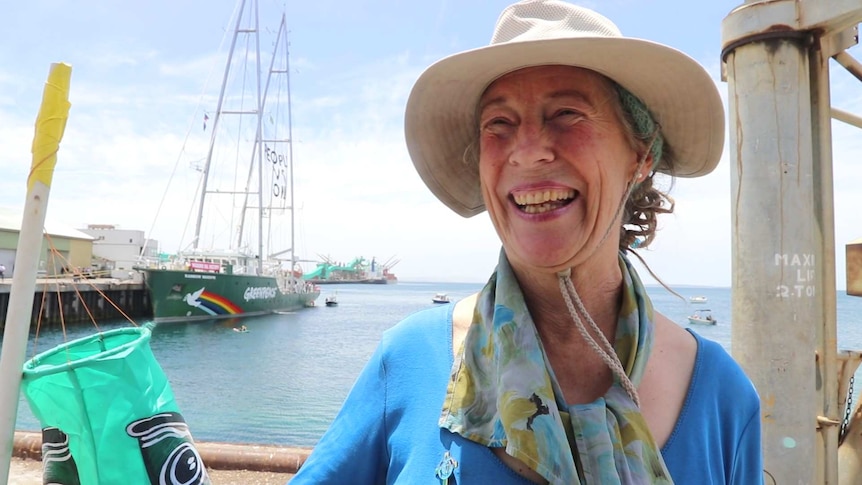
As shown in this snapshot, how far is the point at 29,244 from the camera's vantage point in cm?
236

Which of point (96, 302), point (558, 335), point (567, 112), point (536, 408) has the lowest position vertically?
point (96, 302)

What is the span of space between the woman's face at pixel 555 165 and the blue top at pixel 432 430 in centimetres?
30

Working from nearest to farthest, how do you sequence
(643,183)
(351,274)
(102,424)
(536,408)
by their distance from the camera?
(536,408) → (643,183) → (102,424) → (351,274)

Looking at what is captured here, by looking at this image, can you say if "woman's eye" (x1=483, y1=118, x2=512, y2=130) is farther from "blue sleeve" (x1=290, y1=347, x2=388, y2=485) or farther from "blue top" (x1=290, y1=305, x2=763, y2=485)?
"blue sleeve" (x1=290, y1=347, x2=388, y2=485)

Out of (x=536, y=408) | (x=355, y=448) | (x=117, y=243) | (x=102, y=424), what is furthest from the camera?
(x=117, y=243)

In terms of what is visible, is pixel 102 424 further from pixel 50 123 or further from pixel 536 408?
pixel 536 408

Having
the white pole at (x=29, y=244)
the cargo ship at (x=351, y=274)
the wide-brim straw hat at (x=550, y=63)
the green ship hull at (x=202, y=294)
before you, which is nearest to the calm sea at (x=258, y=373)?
the green ship hull at (x=202, y=294)

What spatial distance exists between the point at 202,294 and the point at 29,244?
33906mm

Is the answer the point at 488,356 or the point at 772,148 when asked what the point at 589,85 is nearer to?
the point at 488,356

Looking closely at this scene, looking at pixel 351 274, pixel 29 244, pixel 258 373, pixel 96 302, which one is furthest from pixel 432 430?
pixel 351 274

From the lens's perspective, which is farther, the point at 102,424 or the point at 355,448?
the point at 102,424

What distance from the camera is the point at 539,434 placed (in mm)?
928

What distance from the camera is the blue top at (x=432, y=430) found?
1.00 meters

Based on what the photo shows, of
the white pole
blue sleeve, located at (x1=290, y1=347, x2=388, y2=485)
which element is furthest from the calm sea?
blue sleeve, located at (x1=290, y1=347, x2=388, y2=485)
